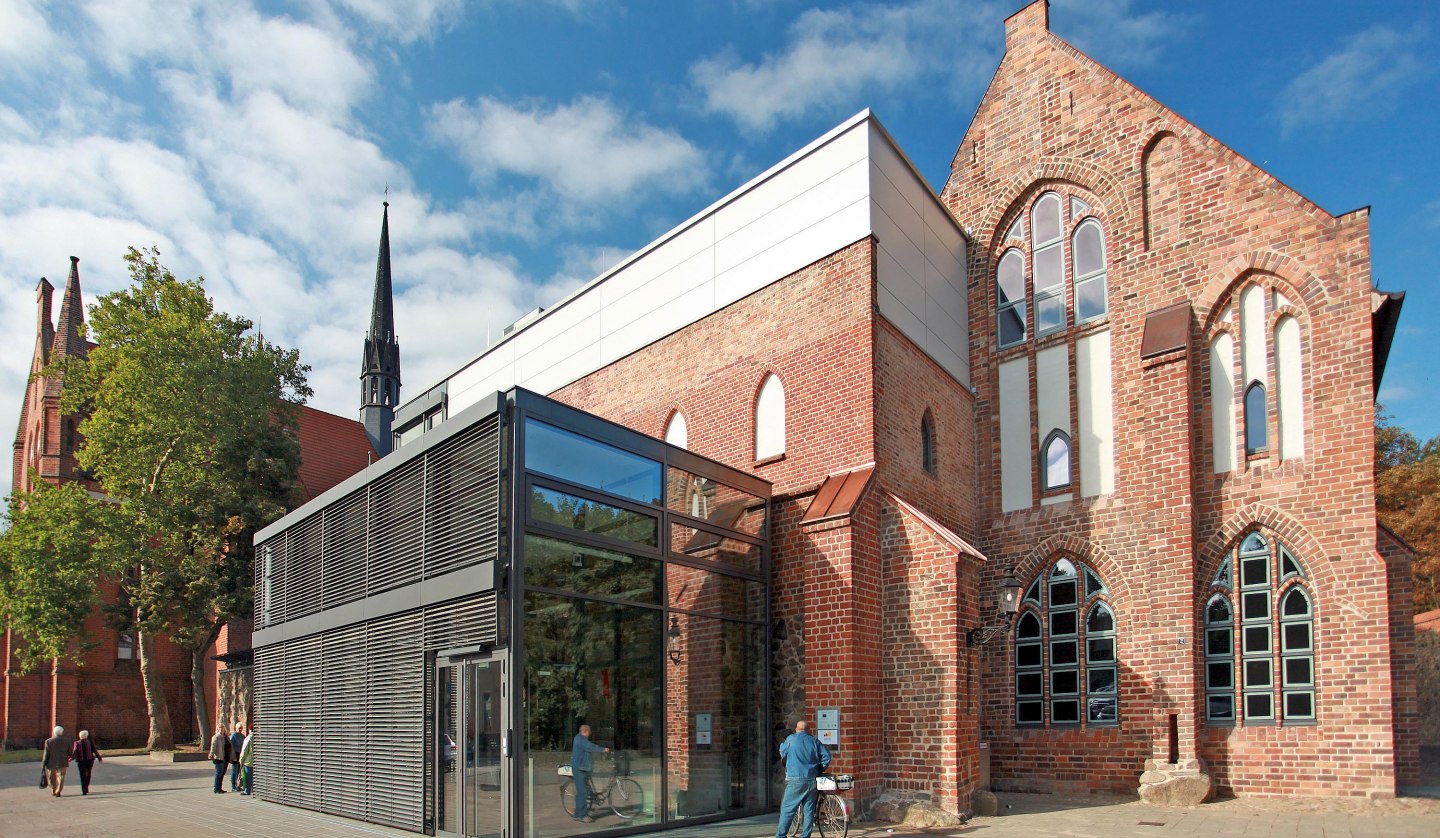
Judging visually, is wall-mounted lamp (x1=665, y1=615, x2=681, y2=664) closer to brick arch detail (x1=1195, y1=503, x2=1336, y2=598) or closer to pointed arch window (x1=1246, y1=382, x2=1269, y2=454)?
brick arch detail (x1=1195, y1=503, x2=1336, y2=598)

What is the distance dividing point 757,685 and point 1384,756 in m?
8.28

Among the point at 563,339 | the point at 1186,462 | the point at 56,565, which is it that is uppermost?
the point at 563,339

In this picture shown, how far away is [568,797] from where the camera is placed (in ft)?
34.9

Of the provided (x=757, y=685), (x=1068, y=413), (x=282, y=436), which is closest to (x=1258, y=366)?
(x=1068, y=413)

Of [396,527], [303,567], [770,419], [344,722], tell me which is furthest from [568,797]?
[303,567]

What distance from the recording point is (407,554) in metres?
12.7

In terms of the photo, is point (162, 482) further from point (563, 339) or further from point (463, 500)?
point (463, 500)

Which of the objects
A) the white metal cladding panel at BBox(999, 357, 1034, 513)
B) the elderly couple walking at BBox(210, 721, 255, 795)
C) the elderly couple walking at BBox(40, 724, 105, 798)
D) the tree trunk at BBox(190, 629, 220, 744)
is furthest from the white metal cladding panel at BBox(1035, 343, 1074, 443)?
the tree trunk at BBox(190, 629, 220, 744)

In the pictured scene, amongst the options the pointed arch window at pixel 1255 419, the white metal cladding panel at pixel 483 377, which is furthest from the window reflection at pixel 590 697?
the white metal cladding panel at pixel 483 377

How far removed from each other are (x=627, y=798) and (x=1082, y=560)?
28.2 feet

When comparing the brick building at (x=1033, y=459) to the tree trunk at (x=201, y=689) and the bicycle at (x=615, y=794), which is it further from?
the tree trunk at (x=201, y=689)

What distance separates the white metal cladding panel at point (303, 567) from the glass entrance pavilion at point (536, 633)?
520mm

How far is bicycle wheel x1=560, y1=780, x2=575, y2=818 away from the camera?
10.6 metres

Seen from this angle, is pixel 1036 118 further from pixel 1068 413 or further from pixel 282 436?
pixel 282 436
